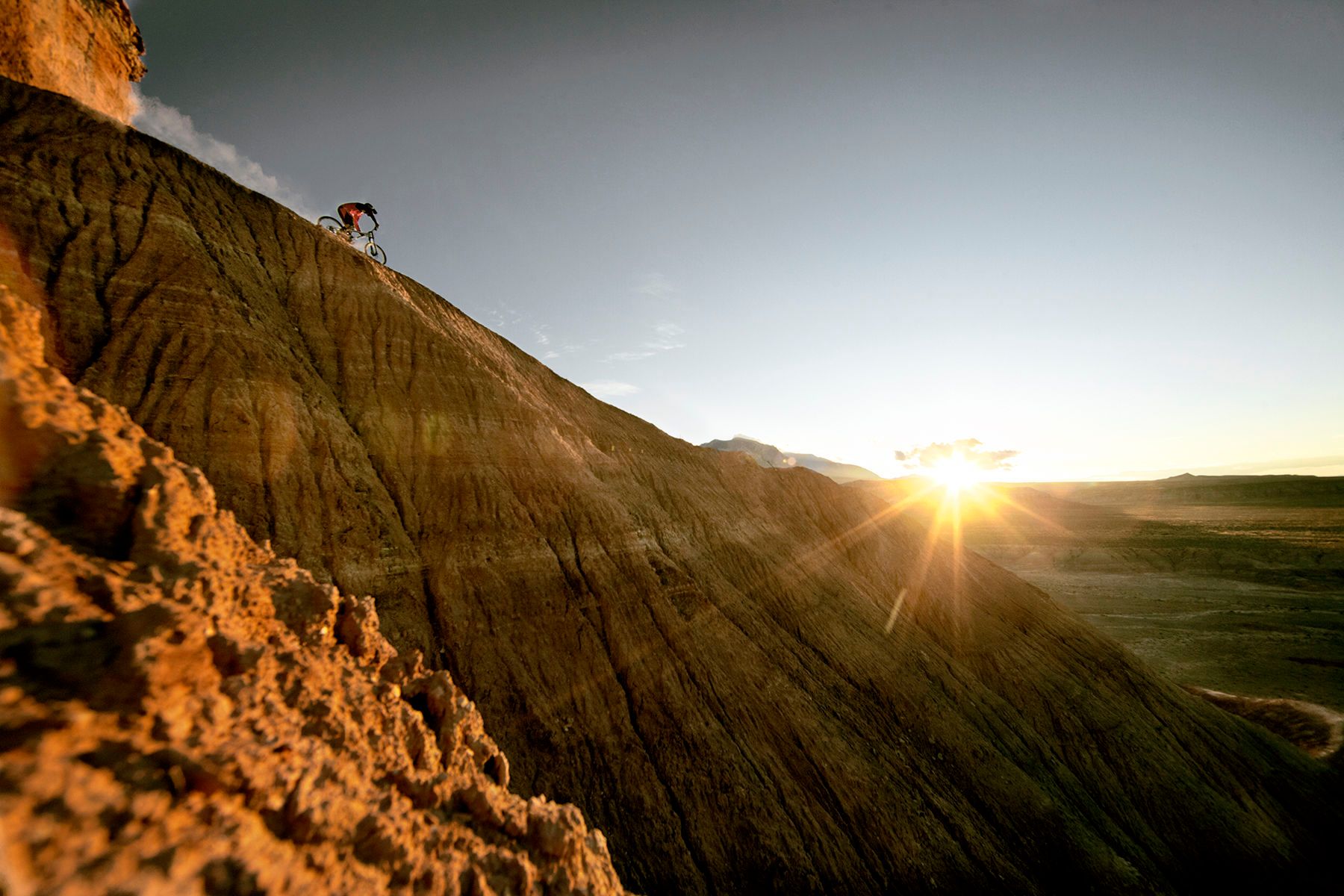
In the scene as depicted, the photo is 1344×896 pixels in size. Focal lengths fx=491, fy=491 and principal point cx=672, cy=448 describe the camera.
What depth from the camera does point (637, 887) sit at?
9.53 m

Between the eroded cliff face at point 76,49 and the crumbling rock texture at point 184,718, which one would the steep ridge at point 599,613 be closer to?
the eroded cliff face at point 76,49

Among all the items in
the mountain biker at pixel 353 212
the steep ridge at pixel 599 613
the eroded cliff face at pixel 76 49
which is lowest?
the steep ridge at pixel 599 613

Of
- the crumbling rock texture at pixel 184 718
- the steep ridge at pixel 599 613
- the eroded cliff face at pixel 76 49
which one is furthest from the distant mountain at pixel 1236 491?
the eroded cliff face at pixel 76 49

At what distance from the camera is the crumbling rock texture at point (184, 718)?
7.66 ft

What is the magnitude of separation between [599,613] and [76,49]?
30100mm

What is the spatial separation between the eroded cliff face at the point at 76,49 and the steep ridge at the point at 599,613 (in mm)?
5871

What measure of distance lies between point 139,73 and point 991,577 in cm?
4781

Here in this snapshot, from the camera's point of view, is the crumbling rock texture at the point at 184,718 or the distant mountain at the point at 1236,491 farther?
the distant mountain at the point at 1236,491

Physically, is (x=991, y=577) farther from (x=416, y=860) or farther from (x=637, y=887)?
(x=416, y=860)

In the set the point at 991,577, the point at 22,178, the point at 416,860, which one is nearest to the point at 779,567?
the point at 991,577

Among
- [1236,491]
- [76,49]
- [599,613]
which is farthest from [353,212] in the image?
[1236,491]

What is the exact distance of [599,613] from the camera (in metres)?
13.4

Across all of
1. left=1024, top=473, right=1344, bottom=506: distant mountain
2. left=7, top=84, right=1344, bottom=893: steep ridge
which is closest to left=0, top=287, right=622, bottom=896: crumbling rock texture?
left=7, top=84, right=1344, bottom=893: steep ridge

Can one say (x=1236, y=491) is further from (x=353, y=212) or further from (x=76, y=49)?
(x=76, y=49)
